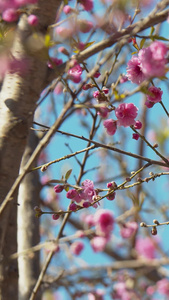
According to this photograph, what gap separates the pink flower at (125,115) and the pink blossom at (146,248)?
7.67 feet

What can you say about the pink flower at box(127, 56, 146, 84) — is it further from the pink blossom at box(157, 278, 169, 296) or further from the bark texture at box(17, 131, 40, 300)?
the pink blossom at box(157, 278, 169, 296)

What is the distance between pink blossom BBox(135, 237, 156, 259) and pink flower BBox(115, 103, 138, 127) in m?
2.34

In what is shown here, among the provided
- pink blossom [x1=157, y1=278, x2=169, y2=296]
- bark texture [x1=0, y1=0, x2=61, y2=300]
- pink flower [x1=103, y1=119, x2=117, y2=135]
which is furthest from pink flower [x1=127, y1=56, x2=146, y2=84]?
pink blossom [x1=157, y1=278, x2=169, y2=296]

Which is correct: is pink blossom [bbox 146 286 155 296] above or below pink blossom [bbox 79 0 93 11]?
below

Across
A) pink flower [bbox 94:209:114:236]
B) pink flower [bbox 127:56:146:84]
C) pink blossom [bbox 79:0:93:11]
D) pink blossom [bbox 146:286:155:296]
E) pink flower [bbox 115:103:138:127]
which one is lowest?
pink flower [bbox 94:209:114:236]

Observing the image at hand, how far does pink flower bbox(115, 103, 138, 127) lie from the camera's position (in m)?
1.54

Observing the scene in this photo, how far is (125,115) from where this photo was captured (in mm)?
1555

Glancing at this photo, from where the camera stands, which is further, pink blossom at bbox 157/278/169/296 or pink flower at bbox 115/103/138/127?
pink blossom at bbox 157/278/169/296

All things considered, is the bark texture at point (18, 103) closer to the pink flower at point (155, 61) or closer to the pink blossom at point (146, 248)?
the pink flower at point (155, 61)

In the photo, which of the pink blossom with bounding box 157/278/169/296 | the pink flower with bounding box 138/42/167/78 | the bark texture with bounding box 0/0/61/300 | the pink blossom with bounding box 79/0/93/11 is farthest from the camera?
the pink blossom with bounding box 157/278/169/296

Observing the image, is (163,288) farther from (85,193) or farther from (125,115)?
(125,115)

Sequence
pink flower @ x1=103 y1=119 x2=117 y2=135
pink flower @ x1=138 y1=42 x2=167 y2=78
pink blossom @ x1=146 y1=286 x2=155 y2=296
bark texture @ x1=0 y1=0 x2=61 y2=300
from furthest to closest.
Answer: pink blossom @ x1=146 y1=286 x2=155 y2=296 → pink flower @ x1=103 y1=119 x2=117 y2=135 → bark texture @ x1=0 y1=0 x2=61 y2=300 → pink flower @ x1=138 y1=42 x2=167 y2=78

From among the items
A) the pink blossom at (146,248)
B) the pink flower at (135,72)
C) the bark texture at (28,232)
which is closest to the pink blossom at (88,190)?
the pink flower at (135,72)

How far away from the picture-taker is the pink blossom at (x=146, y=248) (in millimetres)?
3718
